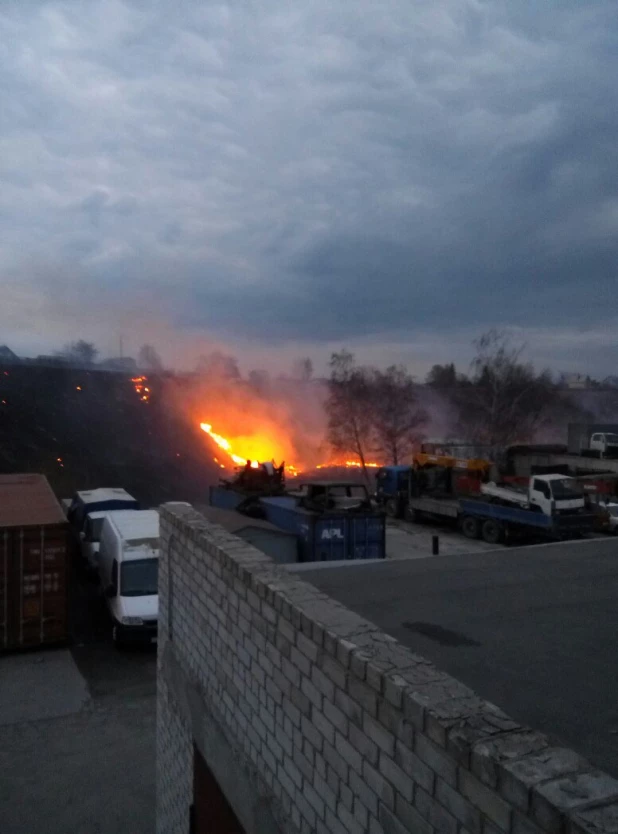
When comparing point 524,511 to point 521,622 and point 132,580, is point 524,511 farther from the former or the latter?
point 521,622

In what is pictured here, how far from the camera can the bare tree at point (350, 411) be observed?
41.0 metres

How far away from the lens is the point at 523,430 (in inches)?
1780

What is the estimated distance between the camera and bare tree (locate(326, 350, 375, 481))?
41.0 metres

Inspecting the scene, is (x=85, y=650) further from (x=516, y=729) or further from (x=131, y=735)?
(x=516, y=729)

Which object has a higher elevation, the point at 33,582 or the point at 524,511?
the point at 524,511

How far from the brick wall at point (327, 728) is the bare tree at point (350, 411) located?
111ft

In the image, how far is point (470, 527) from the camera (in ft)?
78.8

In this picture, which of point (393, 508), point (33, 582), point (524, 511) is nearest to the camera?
point (33, 582)

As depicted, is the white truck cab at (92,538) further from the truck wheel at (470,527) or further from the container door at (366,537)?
the truck wheel at (470,527)

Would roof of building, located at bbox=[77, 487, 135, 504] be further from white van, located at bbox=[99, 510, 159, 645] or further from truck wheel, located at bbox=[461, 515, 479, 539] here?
truck wheel, located at bbox=[461, 515, 479, 539]

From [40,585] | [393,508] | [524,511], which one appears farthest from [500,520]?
[40,585]

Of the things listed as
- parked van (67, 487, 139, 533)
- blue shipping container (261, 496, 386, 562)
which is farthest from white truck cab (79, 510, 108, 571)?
blue shipping container (261, 496, 386, 562)

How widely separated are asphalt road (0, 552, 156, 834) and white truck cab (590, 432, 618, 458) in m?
25.9

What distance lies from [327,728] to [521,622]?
224 cm
